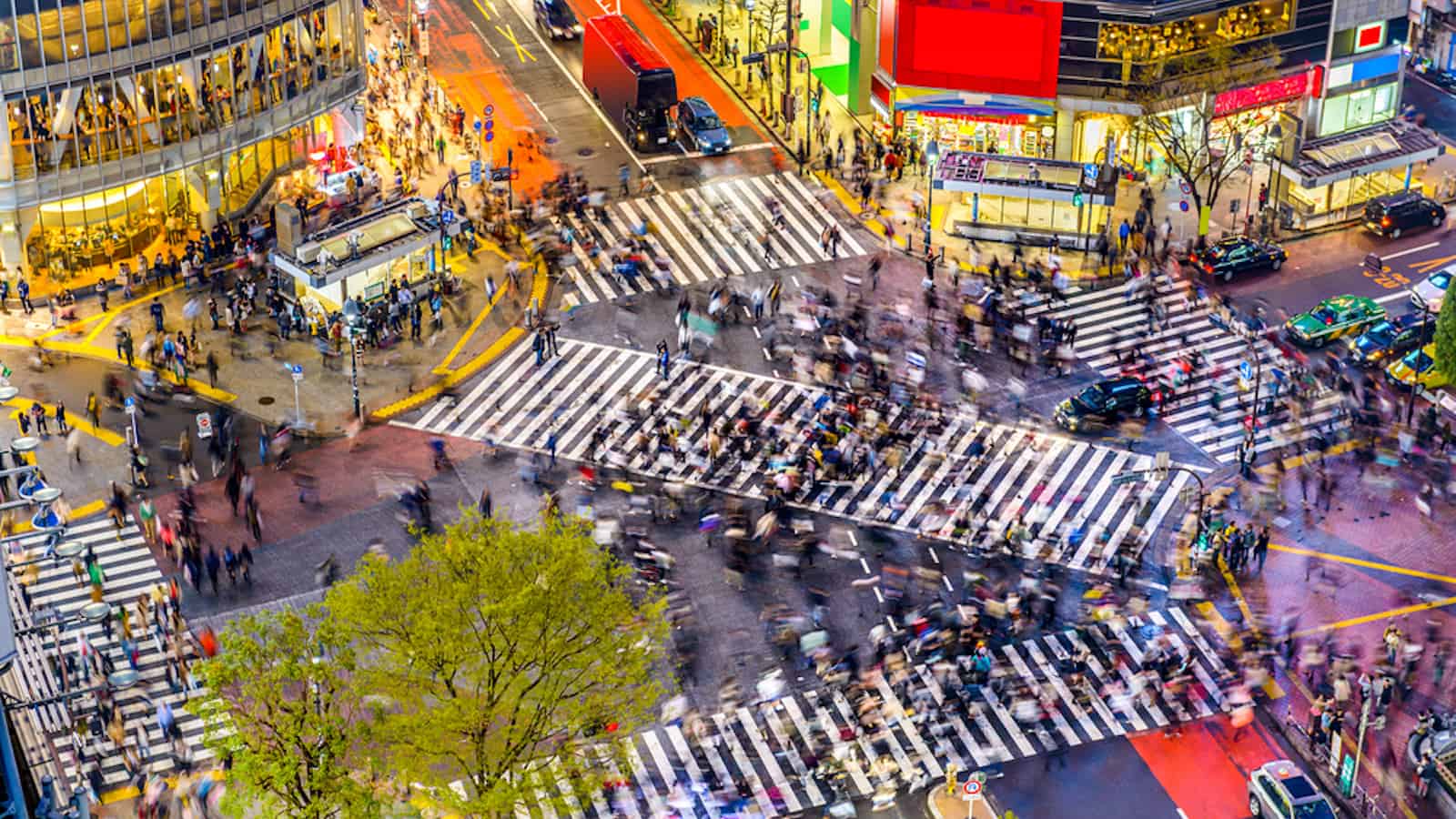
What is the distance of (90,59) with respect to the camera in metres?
96.4

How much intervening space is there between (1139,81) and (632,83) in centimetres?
2645

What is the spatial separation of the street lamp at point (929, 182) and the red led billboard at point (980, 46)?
3401 millimetres

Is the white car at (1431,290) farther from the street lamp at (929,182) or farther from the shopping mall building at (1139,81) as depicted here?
the street lamp at (929,182)

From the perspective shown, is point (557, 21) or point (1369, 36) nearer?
point (1369, 36)

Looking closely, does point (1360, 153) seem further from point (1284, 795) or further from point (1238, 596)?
point (1284, 795)

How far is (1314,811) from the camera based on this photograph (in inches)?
2670

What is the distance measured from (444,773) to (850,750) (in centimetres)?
1357

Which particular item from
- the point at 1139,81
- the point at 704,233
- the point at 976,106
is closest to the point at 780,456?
the point at 704,233

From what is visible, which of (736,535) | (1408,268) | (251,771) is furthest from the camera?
(1408,268)

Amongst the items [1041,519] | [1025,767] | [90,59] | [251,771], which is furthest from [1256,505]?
[90,59]

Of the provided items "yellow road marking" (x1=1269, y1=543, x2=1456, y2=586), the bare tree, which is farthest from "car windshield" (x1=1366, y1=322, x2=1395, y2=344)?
"yellow road marking" (x1=1269, y1=543, x2=1456, y2=586)

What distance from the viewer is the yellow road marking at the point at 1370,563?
81.6 m

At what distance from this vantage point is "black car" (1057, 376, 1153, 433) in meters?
90.9

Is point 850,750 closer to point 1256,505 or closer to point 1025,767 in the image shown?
point 1025,767
